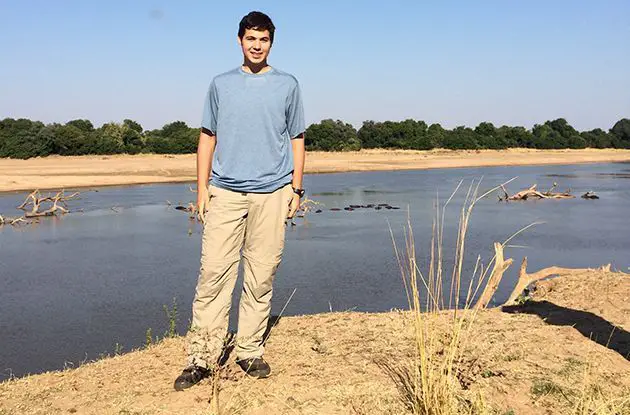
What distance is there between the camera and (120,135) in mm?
49094

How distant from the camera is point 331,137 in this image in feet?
203

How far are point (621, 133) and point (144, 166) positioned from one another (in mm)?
73115

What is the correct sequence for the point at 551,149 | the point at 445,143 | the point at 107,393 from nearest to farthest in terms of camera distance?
the point at 107,393
the point at 445,143
the point at 551,149

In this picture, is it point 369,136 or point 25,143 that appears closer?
point 25,143

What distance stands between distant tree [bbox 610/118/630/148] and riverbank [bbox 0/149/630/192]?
24899 mm

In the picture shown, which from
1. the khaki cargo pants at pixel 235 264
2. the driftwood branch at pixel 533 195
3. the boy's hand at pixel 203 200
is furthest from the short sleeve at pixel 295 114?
the driftwood branch at pixel 533 195

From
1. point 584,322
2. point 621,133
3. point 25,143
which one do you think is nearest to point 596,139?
point 621,133

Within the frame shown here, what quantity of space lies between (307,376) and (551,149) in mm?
76118

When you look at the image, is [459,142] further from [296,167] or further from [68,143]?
[296,167]

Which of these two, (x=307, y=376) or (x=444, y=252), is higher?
(x=307, y=376)

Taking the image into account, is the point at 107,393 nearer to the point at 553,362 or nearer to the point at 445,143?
the point at 553,362

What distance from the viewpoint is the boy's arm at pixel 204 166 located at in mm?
3535

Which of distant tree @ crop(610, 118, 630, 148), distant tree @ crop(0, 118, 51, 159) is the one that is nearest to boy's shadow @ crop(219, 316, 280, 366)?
distant tree @ crop(0, 118, 51, 159)

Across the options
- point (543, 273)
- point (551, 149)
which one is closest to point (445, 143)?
point (551, 149)
